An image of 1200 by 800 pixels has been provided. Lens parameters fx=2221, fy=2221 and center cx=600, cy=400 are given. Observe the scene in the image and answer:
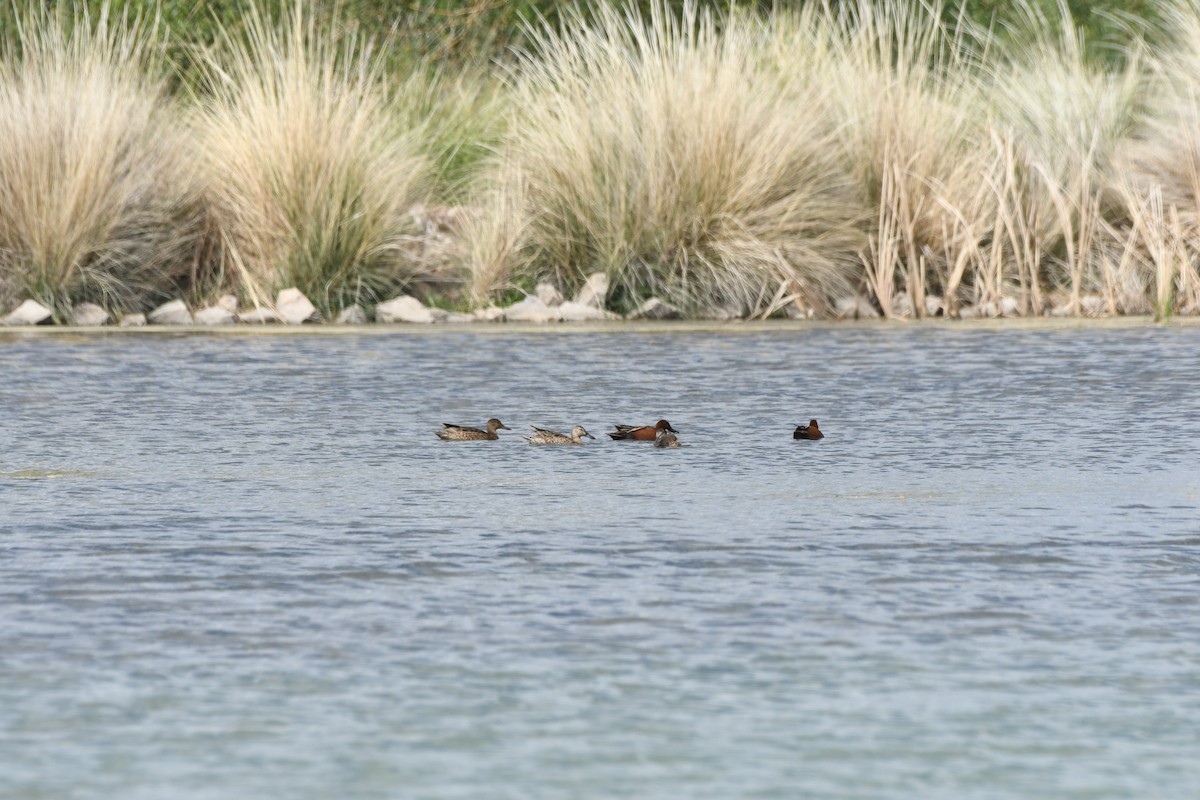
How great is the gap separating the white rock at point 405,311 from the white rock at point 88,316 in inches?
84.2

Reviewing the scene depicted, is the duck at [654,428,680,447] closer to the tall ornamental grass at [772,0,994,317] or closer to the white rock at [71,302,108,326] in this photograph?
the tall ornamental grass at [772,0,994,317]

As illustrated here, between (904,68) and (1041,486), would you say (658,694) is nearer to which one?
(1041,486)

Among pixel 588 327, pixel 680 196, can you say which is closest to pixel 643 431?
pixel 588 327

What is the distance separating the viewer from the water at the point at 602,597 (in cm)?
469

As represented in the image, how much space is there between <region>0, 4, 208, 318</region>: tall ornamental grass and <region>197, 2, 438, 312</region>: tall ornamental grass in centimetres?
42

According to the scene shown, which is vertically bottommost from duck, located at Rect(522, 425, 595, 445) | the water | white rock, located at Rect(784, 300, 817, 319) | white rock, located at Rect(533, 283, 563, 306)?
the water

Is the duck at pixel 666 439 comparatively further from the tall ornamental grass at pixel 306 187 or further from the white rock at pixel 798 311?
the tall ornamental grass at pixel 306 187

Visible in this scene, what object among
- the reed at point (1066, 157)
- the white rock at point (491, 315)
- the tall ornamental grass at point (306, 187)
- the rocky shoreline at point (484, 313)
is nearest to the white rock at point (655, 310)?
the rocky shoreline at point (484, 313)

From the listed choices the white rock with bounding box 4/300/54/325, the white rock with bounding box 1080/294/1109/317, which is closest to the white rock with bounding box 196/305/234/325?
the white rock with bounding box 4/300/54/325

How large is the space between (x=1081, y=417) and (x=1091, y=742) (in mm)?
6543

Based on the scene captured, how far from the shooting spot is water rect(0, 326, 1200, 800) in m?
4.69

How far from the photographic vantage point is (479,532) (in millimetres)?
7594

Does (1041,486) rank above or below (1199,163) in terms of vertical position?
below

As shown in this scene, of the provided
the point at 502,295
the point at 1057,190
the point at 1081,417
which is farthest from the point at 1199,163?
the point at 1081,417
